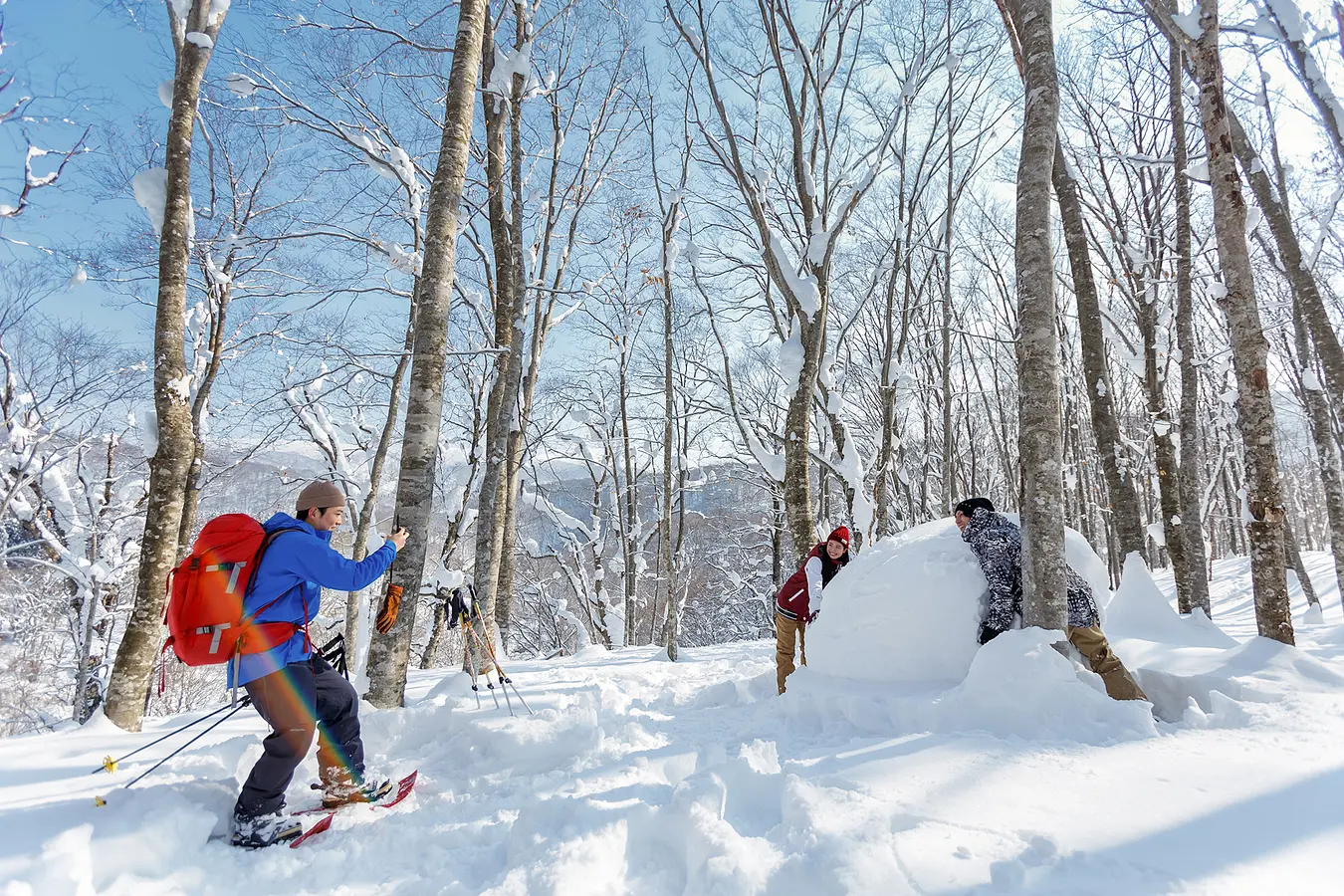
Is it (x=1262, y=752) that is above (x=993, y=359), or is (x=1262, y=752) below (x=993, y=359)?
below

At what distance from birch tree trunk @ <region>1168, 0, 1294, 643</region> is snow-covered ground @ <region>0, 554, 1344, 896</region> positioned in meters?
0.78

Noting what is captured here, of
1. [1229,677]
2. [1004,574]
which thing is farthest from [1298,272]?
[1004,574]

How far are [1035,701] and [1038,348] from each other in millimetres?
2116

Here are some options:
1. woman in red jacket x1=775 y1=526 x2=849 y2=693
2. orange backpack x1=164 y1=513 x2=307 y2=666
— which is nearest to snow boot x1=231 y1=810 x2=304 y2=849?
orange backpack x1=164 y1=513 x2=307 y2=666

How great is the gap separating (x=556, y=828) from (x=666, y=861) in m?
0.52

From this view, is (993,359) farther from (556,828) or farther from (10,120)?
(10,120)

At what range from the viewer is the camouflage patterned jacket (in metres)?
3.61

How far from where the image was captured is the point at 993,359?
16594 mm

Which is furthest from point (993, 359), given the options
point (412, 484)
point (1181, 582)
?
point (412, 484)

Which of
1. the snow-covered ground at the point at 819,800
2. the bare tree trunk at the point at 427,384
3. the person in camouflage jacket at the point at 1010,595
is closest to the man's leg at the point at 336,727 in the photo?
the snow-covered ground at the point at 819,800

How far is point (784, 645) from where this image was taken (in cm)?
581

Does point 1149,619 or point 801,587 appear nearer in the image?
point 1149,619

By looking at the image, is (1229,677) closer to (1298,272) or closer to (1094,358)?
(1094,358)

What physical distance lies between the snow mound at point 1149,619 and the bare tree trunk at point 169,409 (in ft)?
25.1
